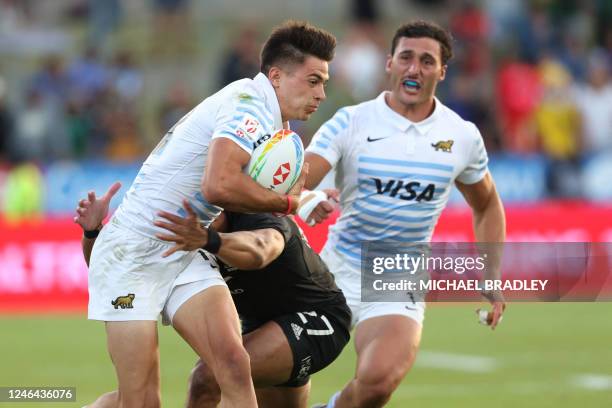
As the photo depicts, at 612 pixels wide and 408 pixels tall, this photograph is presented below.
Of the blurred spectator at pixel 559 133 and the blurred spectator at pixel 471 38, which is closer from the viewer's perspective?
the blurred spectator at pixel 559 133

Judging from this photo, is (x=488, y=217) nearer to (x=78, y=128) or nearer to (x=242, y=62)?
(x=242, y=62)

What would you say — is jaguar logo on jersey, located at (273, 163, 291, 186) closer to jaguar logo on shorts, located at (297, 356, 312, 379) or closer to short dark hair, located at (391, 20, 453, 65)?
jaguar logo on shorts, located at (297, 356, 312, 379)

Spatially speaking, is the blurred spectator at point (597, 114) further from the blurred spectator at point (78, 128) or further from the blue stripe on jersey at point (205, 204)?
the blue stripe on jersey at point (205, 204)

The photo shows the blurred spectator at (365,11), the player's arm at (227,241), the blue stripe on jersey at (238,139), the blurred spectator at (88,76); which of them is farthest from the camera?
the blurred spectator at (365,11)

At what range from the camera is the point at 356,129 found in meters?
8.58

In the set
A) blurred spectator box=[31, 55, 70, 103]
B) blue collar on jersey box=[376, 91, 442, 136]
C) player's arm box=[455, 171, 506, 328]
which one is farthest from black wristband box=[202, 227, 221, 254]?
blurred spectator box=[31, 55, 70, 103]

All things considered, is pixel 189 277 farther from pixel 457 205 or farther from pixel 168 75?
pixel 168 75

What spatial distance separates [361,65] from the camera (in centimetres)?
2048

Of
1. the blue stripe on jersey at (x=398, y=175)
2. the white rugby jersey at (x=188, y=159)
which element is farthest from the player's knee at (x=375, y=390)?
the white rugby jersey at (x=188, y=159)

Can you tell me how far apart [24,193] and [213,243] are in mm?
12035

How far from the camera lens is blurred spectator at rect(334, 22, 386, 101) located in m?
20.2

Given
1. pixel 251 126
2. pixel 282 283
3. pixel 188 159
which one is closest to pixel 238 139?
pixel 251 126

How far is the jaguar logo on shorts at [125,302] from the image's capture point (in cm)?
699

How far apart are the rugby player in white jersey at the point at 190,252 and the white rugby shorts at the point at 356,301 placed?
59.4 inches
